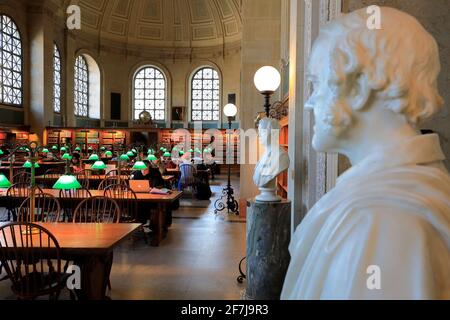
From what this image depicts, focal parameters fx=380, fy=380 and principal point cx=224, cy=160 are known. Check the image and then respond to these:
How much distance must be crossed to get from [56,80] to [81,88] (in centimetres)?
284

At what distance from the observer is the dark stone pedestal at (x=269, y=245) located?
11.8 feet

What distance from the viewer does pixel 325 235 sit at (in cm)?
76

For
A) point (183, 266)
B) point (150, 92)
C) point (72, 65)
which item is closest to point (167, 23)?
point (150, 92)

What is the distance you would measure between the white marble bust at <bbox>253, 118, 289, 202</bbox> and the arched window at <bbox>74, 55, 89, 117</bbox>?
68.3ft

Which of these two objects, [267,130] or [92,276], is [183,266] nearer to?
[92,276]

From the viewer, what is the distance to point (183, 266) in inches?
204

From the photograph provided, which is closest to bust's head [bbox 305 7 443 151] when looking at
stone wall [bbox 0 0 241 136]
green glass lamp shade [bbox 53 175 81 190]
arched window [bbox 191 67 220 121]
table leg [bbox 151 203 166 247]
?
green glass lamp shade [bbox 53 175 81 190]

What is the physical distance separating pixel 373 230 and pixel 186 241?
6.08 m

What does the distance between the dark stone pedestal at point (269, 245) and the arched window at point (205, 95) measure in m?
22.4

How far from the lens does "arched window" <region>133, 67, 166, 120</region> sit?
2581 centimetres

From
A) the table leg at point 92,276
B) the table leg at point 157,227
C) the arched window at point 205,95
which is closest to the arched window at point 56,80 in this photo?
the arched window at point 205,95

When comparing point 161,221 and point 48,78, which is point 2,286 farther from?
point 48,78

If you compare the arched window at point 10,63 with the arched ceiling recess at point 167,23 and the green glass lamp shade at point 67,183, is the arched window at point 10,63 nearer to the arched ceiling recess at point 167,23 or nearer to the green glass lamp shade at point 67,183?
the arched ceiling recess at point 167,23

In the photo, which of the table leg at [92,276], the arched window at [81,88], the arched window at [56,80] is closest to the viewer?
the table leg at [92,276]
